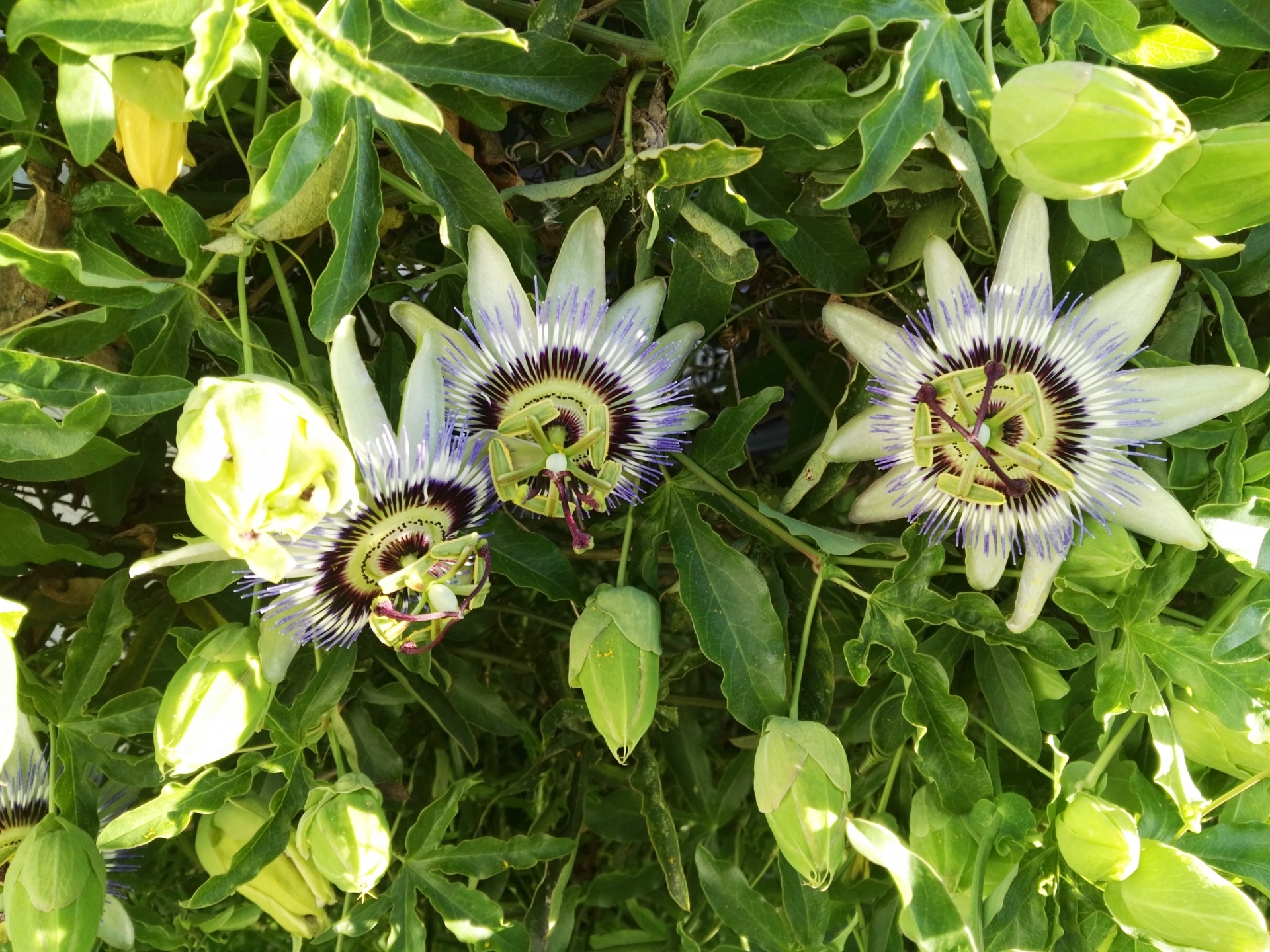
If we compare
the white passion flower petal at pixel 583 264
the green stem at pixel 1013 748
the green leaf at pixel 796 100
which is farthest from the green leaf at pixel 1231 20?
the green stem at pixel 1013 748

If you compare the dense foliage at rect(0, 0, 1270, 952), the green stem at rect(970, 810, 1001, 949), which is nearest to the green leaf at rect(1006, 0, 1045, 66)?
the dense foliage at rect(0, 0, 1270, 952)

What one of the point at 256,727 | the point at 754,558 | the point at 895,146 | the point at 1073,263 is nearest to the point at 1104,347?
the point at 1073,263

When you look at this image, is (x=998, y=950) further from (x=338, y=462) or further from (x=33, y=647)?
(x=33, y=647)

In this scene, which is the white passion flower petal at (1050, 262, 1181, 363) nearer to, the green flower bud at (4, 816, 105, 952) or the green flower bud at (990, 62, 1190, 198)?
the green flower bud at (990, 62, 1190, 198)

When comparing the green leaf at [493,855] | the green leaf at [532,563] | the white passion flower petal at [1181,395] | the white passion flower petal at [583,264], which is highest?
the white passion flower petal at [583,264]

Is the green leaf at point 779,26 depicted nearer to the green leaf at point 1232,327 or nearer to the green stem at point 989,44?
the green stem at point 989,44

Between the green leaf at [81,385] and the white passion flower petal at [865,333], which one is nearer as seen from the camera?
the green leaf at [81,385]
